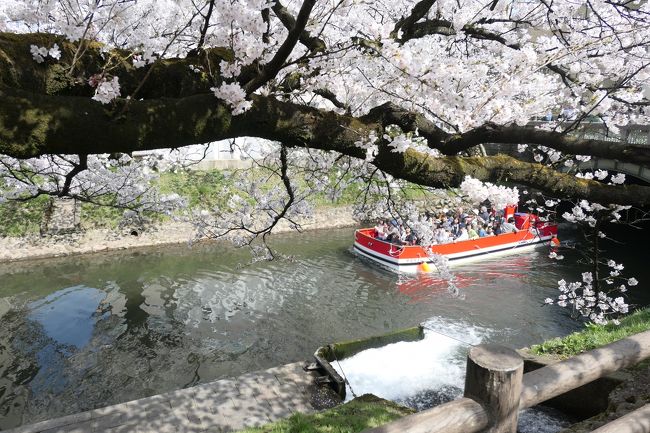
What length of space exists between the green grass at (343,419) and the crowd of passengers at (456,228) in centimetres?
905

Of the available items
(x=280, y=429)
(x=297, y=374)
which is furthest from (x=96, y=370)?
(x=280, y=429)

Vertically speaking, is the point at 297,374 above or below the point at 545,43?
below

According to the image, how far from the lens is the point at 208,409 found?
6.05m

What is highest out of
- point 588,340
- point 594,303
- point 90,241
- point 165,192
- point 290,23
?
point 290,23

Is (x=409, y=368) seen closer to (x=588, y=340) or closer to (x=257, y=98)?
(x=588, y=340)

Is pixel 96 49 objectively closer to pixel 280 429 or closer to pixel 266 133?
pixel 266 133

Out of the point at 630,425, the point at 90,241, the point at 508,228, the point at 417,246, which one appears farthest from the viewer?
the point at 508,228

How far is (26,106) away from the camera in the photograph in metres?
2.40

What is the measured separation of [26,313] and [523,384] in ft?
38.1

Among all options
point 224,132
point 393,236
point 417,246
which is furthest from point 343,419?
point 393,236

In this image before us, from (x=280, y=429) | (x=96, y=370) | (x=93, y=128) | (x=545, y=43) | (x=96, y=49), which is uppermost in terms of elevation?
(x=545, y=43)

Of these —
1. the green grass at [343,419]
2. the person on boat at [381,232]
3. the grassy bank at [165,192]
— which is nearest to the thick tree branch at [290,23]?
the green grass at [343,419]

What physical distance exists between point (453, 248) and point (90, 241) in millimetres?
12377

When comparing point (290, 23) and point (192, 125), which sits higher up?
point (290, 23)
